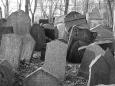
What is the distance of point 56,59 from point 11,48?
4.43ft

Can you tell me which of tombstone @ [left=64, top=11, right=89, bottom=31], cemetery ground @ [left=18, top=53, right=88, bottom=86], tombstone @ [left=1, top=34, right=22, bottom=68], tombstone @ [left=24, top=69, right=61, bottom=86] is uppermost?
tombstone @ [left=64, top=11, right=89, bottom=31]

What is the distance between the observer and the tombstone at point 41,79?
506 centimetres

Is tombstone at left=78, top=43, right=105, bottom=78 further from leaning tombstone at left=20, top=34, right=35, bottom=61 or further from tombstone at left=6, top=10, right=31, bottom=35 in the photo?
tombstone at left=6, top=10, right=31, bottom=35

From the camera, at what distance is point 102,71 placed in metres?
5.30

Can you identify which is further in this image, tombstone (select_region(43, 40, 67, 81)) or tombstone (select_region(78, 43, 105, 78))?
tombstone (select_region(78, 43, 105, 78))

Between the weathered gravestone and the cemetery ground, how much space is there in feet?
2.01

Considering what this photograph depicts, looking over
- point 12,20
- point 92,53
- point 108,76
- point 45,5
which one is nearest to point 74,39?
point 92,53

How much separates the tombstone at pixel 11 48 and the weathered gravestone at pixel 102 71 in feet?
7.81

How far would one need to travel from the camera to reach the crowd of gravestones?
17.0 ft

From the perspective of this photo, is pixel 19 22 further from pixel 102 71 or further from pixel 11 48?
pixel 102 71

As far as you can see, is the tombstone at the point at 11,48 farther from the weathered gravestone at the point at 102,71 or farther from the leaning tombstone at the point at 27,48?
the weathered gravestone at the point at 102,71

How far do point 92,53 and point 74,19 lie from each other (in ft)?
13.2

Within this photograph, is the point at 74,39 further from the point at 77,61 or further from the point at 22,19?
the point at 22,19

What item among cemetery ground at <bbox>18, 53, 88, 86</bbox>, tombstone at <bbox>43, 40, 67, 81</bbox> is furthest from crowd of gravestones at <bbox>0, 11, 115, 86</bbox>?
cemetery ground at <bbox>18, 53, 88, 86</bbox>
